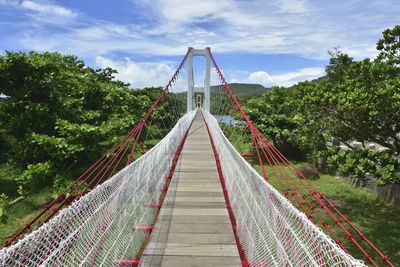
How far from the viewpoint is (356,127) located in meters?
3.05

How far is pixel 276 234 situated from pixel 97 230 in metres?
1.10

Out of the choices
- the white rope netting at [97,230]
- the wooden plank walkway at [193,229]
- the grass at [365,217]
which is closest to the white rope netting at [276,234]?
the wooden plank walkway at [193,229]

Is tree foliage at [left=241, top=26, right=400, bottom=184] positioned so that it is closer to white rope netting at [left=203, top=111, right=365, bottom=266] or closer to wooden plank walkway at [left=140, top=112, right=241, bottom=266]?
white rope netting at [left=203, top=111, right=365, bottom=266]

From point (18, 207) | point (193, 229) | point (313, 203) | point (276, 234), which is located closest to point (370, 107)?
point (276, 234)

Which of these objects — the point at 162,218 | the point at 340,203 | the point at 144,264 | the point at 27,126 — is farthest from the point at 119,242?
the point at 340,203

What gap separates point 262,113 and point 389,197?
5.27 meters

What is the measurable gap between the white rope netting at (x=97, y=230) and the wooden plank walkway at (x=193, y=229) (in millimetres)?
231

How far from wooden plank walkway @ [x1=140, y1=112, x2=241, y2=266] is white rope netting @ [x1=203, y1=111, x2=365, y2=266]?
22 centimetres

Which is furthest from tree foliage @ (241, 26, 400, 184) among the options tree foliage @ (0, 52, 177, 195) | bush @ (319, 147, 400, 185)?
tree foliage @ (0, 52, 177, 195)

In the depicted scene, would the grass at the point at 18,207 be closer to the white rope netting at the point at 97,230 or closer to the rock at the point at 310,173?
the white rope netting at the point at 97,230

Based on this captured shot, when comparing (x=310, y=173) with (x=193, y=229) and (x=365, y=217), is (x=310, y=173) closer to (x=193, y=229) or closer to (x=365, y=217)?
(x=365, y=217)

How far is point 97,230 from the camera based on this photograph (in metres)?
1.38

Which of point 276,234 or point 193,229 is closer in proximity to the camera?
point 276,234

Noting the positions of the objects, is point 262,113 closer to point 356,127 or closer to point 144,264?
point 356,127
